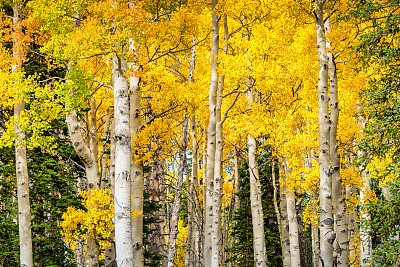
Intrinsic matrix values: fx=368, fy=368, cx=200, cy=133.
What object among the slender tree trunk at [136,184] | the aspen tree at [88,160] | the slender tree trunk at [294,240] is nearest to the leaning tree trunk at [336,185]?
the slender tree trunk at [294,240]

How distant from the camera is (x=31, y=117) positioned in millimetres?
9234

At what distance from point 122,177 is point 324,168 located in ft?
12.6

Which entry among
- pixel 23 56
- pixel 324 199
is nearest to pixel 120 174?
pixel 324 199

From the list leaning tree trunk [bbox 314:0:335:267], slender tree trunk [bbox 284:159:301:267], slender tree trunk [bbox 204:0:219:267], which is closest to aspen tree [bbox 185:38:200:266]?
slender tree trunk [bbox 204:0:219:267]

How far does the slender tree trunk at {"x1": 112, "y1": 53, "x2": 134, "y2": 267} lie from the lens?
598 cm

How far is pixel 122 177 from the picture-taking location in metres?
6.24

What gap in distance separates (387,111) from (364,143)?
2.26ft

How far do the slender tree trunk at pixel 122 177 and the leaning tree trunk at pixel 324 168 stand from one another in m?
3.49

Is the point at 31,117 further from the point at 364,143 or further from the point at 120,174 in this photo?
the point at 364,143

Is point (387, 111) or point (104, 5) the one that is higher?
point (104, 5)

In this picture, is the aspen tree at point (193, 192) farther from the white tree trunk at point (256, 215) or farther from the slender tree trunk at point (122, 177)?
the slender tree trunk at point (122, 177)

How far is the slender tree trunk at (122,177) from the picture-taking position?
235 inches

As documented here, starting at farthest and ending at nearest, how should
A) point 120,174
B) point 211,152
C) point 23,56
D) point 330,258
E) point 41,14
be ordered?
point 23,56 < point 211,152 < point 41,14 < point 330,258 < point 120,174

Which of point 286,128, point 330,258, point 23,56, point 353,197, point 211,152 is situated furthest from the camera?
point 353,197
